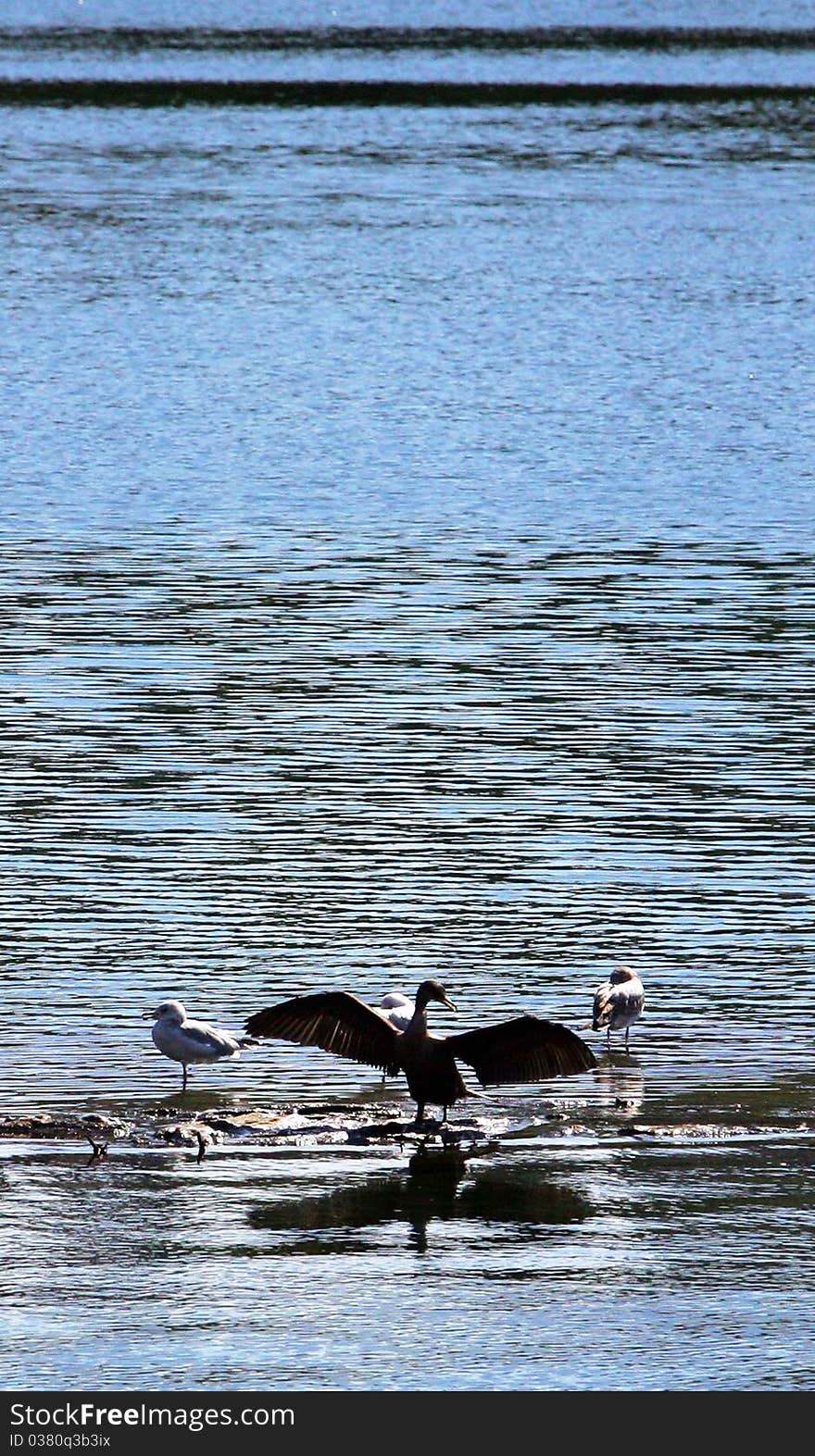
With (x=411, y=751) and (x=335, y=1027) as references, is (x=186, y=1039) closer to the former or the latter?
(x=335, y=1027)

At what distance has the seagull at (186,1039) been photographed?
12.7m

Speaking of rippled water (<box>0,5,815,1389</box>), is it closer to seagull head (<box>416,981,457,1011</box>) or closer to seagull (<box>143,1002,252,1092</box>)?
seagull (<box>143,1002,252,1092</box>)

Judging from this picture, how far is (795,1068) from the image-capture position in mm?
13336

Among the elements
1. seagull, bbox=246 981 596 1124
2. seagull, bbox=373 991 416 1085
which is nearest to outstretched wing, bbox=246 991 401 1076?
seagull, bbox=246 981 596 1124

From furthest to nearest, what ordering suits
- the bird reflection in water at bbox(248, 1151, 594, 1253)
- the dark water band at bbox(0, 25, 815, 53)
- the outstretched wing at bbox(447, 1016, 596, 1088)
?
1. the dark water band at bbox(0, 25, 815, 53)
2. the outstretched wing at bbox(447, 1016, 596, 1088)
3. the bird reflection in water at bbox(248, 1151, 594, 1253)

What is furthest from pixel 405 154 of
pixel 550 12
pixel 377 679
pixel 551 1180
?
pixel 551 1180

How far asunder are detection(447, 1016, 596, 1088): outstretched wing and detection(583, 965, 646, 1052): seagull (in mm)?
956

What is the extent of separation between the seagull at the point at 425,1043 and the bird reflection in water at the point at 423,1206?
1.48ft

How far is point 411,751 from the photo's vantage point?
19.2 meters

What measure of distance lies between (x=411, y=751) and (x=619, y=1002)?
610cm

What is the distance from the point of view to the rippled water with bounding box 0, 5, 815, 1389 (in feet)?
35.7

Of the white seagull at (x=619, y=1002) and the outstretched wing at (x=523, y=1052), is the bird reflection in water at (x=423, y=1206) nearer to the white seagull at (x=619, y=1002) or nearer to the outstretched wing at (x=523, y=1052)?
the outstretched wing at (x=523, y=1052)

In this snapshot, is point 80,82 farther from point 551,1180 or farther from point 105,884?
point 551,1180
